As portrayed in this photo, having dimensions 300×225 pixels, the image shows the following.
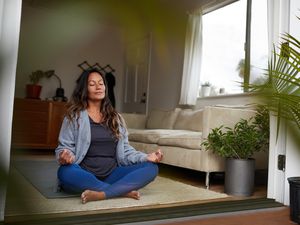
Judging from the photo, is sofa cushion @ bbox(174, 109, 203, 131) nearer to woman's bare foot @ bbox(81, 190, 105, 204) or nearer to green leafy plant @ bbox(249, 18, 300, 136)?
woman's bare foot @ bbox(81, 190, 105, 204)

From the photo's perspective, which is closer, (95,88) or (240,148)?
(95,88)

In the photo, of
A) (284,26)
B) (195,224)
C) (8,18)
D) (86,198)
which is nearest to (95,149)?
(86,198)

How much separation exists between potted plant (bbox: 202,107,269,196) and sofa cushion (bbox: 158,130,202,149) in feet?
0.62

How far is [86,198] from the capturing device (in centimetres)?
152

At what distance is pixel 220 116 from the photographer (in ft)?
7.62

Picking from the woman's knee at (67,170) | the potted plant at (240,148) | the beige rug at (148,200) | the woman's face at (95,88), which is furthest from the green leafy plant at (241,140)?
the woman's knee at (67,170)

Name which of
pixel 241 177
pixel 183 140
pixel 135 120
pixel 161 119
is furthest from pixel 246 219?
pixel 135 120

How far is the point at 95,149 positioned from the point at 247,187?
1.02 meters

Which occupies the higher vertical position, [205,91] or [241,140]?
[205,91]

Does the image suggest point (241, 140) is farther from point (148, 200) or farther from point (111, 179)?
point (111, 179)

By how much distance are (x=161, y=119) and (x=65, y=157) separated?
94.4 inches

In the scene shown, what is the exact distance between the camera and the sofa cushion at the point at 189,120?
3.17 meters

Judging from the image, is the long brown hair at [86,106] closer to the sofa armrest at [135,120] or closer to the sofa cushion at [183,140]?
the sofa cushion at [183,140]

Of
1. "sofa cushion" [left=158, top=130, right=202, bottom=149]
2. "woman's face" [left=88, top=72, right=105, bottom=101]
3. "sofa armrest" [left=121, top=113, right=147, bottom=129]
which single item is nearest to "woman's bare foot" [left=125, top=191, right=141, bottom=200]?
"woman's face" [left=88, top=72, right=105, bottom=101]
